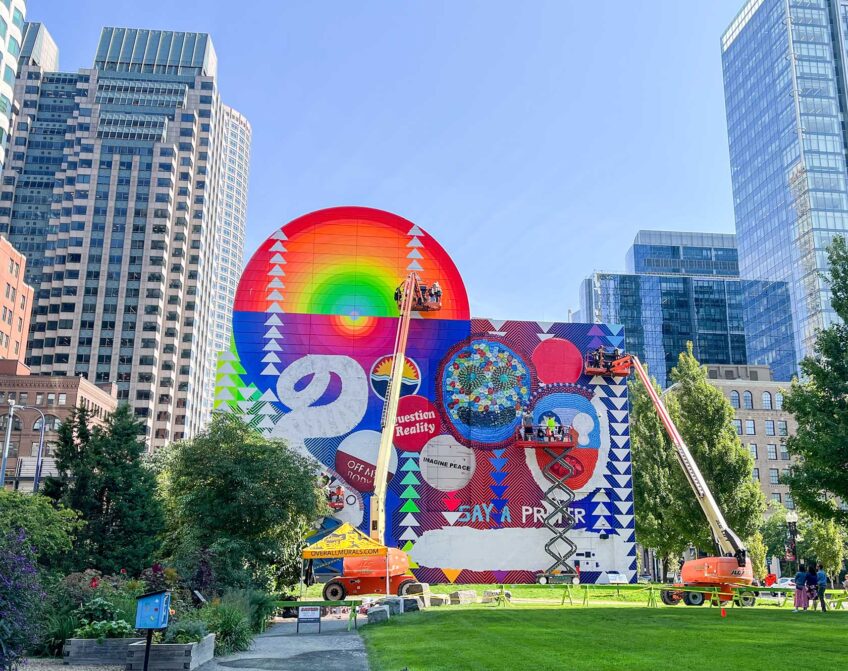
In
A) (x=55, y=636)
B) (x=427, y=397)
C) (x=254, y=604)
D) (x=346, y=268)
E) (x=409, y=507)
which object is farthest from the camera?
(x=346, y=268)

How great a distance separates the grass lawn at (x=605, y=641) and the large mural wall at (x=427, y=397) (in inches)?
847

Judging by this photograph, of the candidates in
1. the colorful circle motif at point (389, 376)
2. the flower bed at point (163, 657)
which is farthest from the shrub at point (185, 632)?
the colorful circle motif at point (389, 376)

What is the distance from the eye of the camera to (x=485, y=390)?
182 feet

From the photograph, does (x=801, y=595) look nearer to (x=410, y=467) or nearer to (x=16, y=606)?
(x=410, y=467)

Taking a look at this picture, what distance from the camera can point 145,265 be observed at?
149 m

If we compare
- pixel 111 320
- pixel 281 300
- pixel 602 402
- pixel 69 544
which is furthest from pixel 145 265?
pixel 69 544

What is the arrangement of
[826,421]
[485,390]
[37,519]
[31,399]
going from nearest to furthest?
[37,519] → [826,421] → [485,390] → [31,399]

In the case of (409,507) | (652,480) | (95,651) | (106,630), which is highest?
(652,480)

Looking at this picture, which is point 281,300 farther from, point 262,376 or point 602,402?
point 602,402

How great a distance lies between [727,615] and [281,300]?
3483 centimetres

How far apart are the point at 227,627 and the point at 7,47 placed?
4295cm

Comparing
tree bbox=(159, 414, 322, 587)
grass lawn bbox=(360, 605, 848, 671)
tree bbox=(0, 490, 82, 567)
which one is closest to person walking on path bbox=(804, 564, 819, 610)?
grass lawn bbox=(360, 605, 848, 671)

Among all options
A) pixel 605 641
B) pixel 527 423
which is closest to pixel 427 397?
pixel 527 423

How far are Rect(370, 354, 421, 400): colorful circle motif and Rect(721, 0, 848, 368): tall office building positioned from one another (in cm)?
11289
